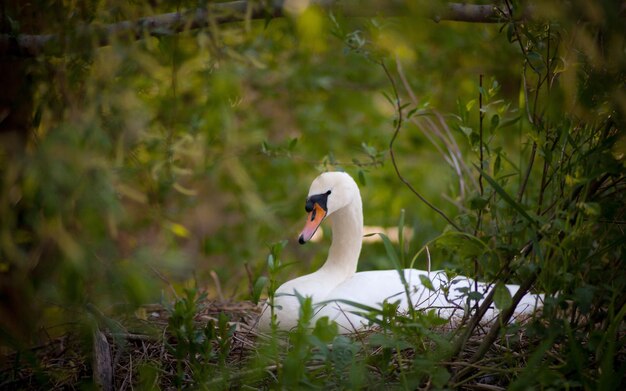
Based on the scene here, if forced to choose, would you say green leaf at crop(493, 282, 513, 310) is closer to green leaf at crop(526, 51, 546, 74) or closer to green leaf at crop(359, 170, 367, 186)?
green leaf at crop(526, 51, 546, 74)

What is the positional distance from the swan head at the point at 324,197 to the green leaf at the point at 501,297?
108cm

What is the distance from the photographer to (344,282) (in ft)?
9.88

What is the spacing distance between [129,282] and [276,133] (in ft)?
17.1

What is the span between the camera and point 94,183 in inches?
84.4

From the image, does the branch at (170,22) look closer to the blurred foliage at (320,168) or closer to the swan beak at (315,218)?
the blurred foliage at (320,168)

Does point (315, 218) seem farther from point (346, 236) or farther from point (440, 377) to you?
point (440, 377)

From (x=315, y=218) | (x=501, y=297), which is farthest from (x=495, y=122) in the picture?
(x=315, y=218)

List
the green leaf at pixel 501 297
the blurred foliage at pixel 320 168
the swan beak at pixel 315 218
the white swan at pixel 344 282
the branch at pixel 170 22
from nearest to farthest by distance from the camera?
1. the blurred foliage at pixel 320 168
2. the green leaf at pixel 501 297
3. the branch at pixel 170 22
4. the white swan at pixel 344 282
5. the swan beak at pixel 315 218

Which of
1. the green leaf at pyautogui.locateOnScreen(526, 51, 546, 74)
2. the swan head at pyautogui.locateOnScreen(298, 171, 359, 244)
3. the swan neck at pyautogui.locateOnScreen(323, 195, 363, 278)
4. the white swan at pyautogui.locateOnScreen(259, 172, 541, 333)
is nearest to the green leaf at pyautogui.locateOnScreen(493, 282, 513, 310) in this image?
the white swan at pyautogui.locateOnScreen(259, 172, 541, 333)

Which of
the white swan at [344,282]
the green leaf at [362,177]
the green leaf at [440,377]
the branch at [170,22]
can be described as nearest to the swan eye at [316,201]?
the white swan at [344,282]

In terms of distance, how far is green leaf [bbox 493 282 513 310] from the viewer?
200cm

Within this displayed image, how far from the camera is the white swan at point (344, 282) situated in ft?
8.89

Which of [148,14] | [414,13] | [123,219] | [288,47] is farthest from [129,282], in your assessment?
[288,47]

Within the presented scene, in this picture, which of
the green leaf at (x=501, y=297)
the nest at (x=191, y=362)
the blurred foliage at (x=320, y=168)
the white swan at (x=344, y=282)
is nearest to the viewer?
the blurred foliage at (x=320, y=168)
